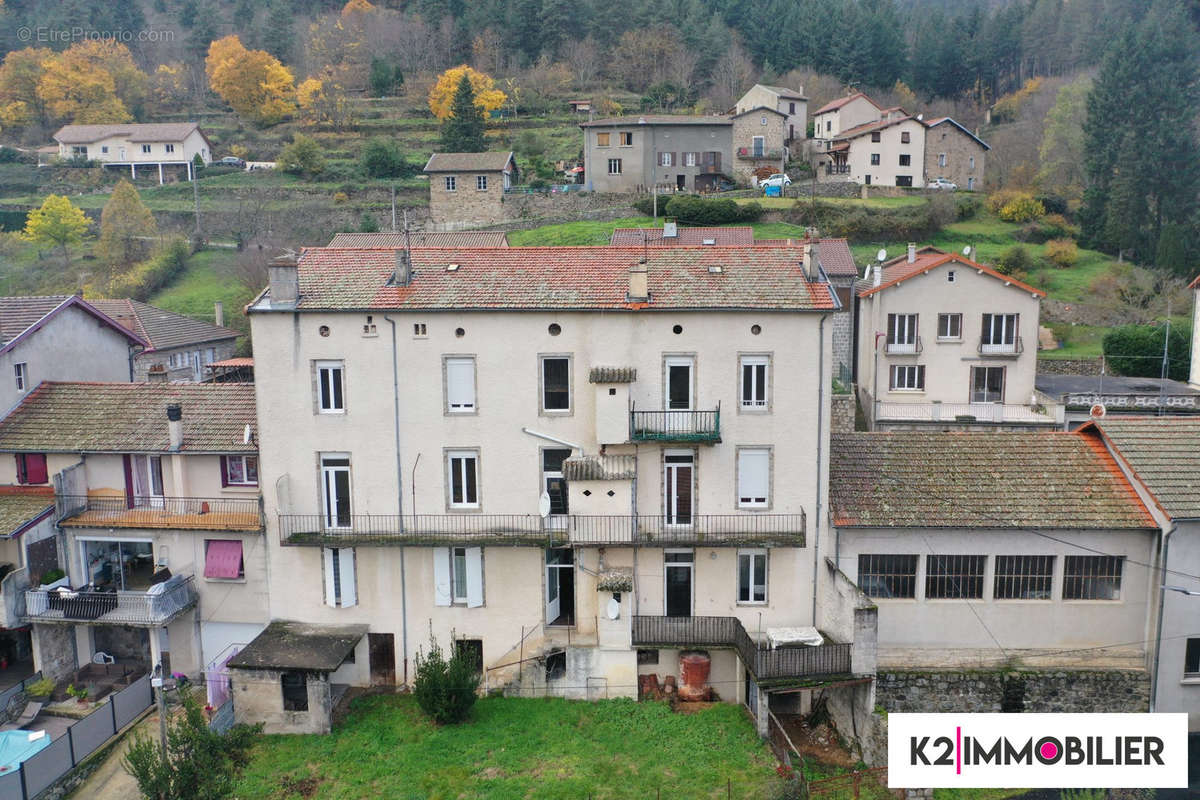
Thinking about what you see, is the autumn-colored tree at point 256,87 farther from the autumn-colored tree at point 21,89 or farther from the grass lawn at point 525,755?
the grass lawn at point 525,755

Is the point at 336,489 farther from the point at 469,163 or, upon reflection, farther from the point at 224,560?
the point at 469,163

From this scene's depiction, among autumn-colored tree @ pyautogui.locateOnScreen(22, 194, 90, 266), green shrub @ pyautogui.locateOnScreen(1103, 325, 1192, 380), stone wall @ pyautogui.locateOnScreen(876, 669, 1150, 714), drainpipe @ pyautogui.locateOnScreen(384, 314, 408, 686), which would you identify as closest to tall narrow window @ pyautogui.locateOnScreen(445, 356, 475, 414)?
drainpipe @ pyautogui.locateOnScreen(384, 314, 408, 686)

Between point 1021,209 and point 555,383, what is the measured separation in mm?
59901

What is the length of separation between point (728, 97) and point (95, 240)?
221ft

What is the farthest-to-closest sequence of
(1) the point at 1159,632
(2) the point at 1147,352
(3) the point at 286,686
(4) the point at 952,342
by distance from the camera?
(2) the point at 1147,352
(4) the point at 952,342
(3) the point at 286,686
(1) the point at 1159,632

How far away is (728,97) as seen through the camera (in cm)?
10000

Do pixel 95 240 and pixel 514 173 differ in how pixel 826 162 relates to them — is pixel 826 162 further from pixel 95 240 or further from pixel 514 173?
pixel 95 240

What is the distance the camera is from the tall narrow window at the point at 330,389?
74.1 ft

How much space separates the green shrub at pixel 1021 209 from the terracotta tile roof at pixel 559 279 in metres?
54.3

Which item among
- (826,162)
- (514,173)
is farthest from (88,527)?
(826,162)

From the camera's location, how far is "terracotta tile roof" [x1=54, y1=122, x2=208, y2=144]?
8819cm

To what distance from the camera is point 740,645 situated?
2188 cm
